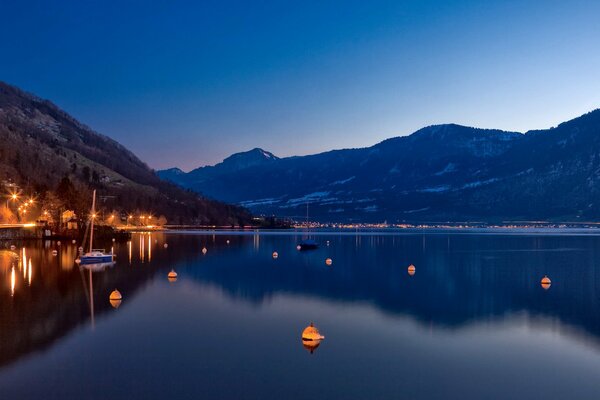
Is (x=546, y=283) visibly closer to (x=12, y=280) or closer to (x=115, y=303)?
(x=115, y=303)

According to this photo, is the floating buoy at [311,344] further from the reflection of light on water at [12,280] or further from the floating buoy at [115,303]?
the reflection of light on water at [12,280]

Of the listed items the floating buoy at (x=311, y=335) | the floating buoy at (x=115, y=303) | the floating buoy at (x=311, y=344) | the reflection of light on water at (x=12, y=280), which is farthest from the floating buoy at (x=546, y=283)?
the reflection of light on water at (x=12, y=280)

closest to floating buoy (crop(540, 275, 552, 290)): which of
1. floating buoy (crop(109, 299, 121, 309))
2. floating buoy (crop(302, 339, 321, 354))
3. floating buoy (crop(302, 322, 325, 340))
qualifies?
floating buoy (crop(302, 322, 325, 340))

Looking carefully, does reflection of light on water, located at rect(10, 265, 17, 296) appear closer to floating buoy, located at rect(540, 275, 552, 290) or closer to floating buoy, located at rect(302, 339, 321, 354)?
floating buoy, located at rect(302, 339, 321, 354)

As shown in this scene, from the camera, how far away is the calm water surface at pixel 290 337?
75.9 ft

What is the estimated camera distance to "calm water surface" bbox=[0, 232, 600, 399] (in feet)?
75.9

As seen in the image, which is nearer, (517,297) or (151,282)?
(517,297)

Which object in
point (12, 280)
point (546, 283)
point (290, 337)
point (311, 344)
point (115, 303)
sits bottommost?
point (546, 283)

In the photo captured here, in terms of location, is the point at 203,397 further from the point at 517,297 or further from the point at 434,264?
the point at 434,264

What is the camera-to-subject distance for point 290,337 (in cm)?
3325

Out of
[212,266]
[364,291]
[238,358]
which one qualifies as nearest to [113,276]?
[212,266]

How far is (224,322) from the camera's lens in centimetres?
3831

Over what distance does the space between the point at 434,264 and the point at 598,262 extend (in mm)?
24481

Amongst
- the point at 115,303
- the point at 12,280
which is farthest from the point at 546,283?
the point at 12,280
